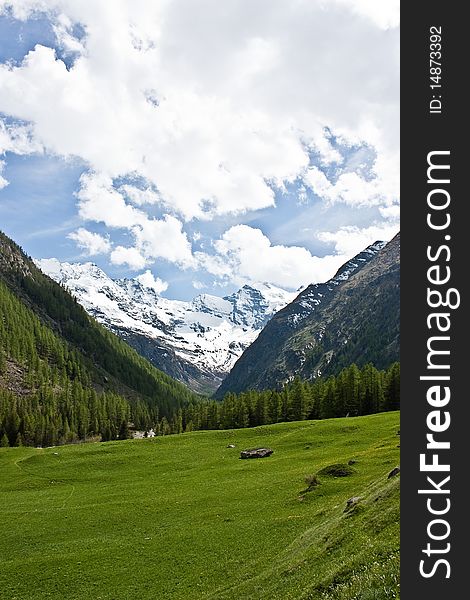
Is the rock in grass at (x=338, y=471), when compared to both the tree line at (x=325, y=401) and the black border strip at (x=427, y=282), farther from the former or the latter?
the tree line at (x=325, y=401)

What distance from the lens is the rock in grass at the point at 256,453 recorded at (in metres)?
79.3

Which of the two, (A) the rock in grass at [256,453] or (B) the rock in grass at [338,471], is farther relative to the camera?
(A) the rock in grass at [256,453]

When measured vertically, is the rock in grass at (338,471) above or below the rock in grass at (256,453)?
above

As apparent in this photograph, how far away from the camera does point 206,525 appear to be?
46.8 m

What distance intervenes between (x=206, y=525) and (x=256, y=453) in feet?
111

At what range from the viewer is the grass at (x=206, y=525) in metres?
26.3

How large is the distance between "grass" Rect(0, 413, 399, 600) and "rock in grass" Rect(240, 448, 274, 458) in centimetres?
159

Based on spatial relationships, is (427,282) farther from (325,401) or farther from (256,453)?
(325,401)

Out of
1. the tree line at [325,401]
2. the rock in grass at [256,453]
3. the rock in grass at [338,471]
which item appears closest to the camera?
the rock in grass at [338,471]

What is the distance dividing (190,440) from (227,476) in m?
34.7

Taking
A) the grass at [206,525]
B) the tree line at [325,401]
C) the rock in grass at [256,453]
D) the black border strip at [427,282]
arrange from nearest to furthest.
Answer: the black border strip at [427,282]
the grass at [206,525]
the rock in grass at [256,453]
the tree line at [325,401]

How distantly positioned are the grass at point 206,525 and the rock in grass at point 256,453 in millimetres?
1589

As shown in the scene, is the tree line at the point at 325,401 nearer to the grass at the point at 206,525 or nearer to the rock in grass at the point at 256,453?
the grass at the point at 206,525

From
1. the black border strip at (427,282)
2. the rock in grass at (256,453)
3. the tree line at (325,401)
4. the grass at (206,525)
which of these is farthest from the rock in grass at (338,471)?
the tree line at (325,401)
